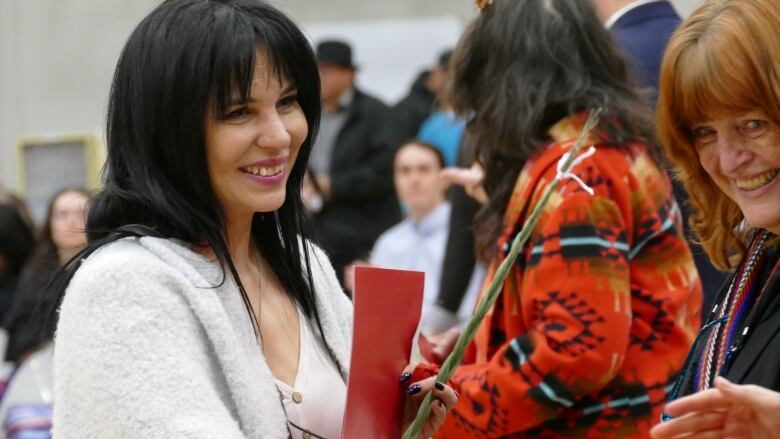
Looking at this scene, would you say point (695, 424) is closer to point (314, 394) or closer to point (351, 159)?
point (314, 394)

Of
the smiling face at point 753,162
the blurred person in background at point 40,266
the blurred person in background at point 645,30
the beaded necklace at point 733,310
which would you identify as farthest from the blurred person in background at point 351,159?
the smiling face at point 753,162

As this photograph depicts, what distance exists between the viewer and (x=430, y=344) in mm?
2924

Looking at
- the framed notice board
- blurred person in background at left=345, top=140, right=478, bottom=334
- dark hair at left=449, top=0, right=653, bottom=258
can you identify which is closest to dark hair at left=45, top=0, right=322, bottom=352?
dark hair at left=449, top=0, right=653, bottom=258

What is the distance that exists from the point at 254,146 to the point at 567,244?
2.95ft

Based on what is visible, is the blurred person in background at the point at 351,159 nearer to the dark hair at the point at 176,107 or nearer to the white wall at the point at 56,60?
the white wall at the point at 56,60

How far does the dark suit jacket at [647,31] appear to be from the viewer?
3.66 meters

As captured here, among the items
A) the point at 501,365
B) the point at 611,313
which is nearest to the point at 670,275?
the point at 611,313

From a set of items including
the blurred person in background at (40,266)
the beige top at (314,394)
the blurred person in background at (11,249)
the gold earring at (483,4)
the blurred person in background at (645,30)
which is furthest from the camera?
the blurred person in background at (11,249)

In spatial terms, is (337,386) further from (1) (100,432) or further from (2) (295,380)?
(1) (100,432)

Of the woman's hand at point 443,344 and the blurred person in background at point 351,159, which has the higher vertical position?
the woman's hand at point 443,344

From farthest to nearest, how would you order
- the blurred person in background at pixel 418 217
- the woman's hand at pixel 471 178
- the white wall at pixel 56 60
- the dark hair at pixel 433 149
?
the white wall at pixel 56 60 → the dark hair at pixel 433 149 → the blurred person in background at pixel 418 217 → the woman's hand at pixel 471 178

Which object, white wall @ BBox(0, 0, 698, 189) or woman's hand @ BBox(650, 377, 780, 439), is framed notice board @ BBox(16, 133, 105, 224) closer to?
white wall @ BBox(0, 0, 698, 189)

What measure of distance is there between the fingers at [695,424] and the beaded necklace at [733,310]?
30cm

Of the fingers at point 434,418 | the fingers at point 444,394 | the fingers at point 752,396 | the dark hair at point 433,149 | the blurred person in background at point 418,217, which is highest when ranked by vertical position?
the fingers at point 752,396
